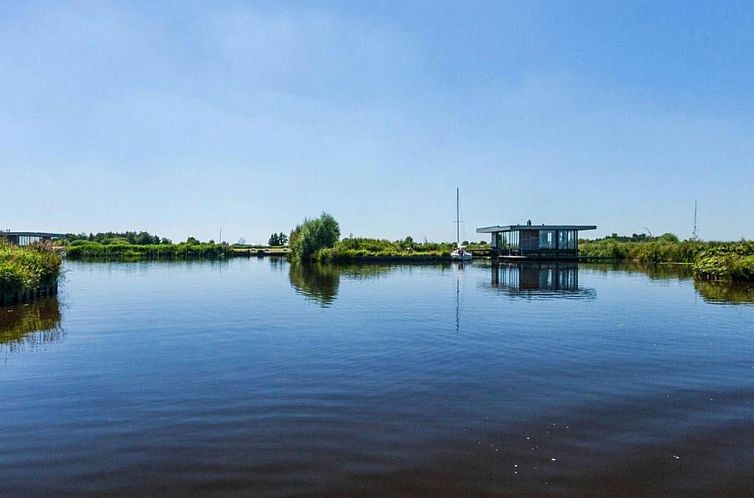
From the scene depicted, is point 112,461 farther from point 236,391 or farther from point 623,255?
point 623,255

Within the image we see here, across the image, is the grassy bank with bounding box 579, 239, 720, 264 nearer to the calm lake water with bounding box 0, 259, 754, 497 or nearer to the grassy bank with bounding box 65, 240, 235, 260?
the calm lake water with bounding box 0, 259, 754, 497

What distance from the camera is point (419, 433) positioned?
7.36 metres

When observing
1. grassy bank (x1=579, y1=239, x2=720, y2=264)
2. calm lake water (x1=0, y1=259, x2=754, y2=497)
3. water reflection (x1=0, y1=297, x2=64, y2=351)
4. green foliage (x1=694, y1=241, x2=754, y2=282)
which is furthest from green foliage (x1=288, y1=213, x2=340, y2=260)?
calm lake water (x1=0, y1=259, x2=754, y2=497)

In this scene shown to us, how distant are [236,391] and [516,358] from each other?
5.93 metres

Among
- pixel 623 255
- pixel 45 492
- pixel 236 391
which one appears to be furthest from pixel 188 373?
pixel 623 255

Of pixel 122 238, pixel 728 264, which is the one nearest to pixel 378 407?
pixel 728 264

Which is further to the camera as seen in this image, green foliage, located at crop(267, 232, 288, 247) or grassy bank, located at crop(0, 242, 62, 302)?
green foliage, located at crop(267, 232, 288, 247)

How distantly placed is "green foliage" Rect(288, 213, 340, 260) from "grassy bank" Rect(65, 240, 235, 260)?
2736 centimetres

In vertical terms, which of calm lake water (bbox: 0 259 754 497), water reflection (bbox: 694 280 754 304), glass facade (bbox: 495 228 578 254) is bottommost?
calm lake water (bbox: 0 259 754 497)

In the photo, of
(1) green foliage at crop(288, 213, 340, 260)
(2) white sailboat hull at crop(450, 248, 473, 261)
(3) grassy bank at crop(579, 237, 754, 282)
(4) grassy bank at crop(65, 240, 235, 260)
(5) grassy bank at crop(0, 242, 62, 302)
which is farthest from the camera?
(4) grassy bank at crop(65, 240, 235, 260)

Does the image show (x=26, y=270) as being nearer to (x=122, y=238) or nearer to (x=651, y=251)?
(x=651, y=251)

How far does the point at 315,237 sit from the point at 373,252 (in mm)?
8250

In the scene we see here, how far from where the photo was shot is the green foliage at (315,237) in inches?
3044

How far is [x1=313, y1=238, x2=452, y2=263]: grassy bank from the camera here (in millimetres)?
72250
